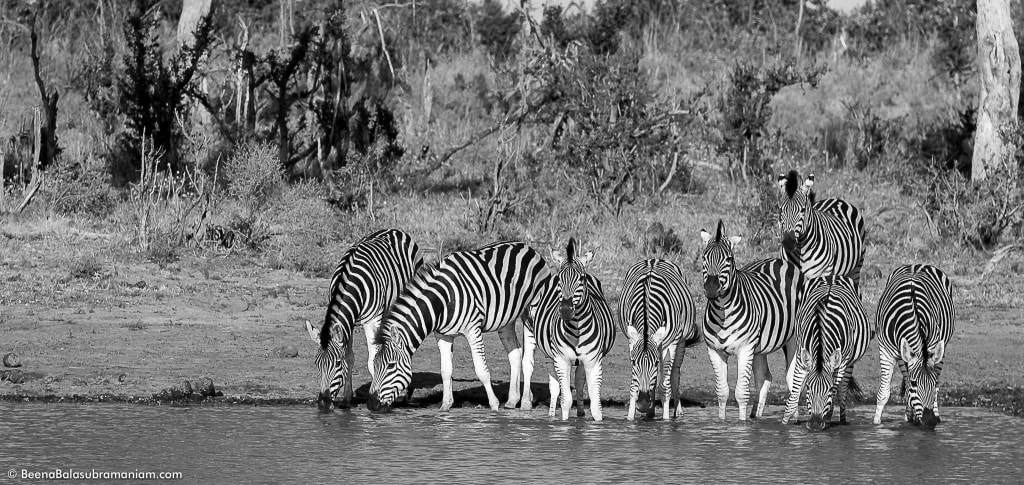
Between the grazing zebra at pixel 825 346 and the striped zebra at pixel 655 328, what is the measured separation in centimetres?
78

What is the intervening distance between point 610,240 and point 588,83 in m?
3.70

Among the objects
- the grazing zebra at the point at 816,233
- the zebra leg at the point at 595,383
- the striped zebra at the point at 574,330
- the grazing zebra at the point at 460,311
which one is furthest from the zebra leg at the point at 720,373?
the grazing zebra at the point at 816,233

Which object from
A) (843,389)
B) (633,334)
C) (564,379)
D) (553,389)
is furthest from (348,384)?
(843,389)

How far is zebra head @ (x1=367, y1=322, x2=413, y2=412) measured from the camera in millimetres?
9195

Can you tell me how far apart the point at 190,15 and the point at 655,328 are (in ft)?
50.2

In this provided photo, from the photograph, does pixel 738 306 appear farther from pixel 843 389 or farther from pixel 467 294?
pixel 467 294

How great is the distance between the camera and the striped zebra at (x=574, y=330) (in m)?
8.71

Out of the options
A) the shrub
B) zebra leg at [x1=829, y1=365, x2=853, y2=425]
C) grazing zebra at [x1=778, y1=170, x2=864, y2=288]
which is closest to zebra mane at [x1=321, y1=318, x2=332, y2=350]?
zebra leg at [x1=829, y1=365, x2=853, y2=425]

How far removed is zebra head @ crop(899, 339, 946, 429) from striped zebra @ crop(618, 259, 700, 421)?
1483 mm

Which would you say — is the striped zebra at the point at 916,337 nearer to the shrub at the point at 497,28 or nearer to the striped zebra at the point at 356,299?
the striped zebra at the point at 356,299

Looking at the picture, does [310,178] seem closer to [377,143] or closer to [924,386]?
[377,143]

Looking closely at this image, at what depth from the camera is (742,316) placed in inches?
362

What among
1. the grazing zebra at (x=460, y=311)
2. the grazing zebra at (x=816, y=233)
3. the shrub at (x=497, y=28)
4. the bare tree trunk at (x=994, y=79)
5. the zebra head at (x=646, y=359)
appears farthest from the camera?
the shrub at (x=497, y=28)

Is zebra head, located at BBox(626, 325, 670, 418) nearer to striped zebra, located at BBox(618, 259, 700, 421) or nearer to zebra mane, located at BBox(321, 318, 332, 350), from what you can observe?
striped zebra, located at BBox(618, 259, 700, 421)
